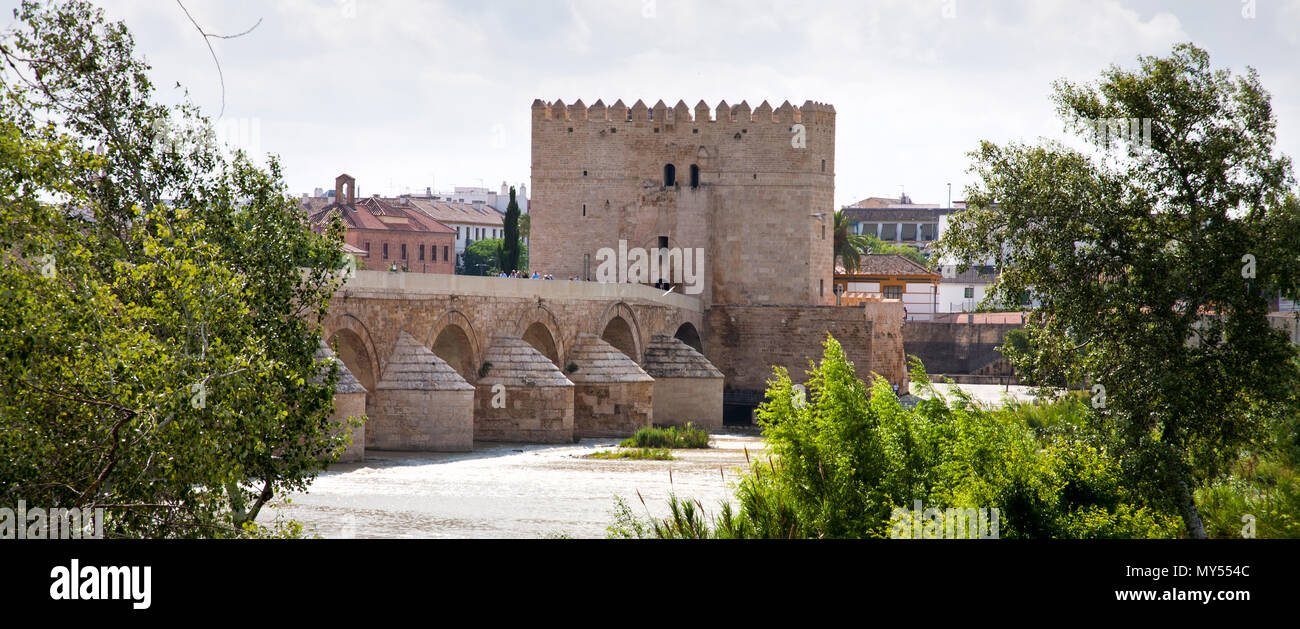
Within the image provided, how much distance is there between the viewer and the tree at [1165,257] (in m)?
13.8

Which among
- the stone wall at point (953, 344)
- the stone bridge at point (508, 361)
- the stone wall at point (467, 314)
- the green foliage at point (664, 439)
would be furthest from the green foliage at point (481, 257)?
the green foliage at point (664, 439)

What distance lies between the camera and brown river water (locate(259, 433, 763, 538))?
53.1ft

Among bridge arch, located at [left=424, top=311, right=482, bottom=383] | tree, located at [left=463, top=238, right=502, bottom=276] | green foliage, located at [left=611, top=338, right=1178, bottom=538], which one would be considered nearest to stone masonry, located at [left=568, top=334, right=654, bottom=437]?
bridge arch, located at [left=424, top=311, right=482, bottom=383]

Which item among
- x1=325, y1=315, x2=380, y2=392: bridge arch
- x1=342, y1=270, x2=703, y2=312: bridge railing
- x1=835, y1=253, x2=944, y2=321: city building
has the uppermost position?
x1=835, y1=253, x2=944, y2=321: city building

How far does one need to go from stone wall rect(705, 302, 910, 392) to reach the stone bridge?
5510 mm

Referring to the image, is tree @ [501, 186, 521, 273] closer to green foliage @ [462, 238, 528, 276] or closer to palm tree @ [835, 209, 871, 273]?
palm tree @ [835, 209, 871, 273]

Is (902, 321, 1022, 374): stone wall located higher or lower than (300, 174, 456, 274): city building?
lower

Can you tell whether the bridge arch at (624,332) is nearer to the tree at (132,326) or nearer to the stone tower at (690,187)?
the stone tower at (690,187)

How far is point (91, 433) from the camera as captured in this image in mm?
7793

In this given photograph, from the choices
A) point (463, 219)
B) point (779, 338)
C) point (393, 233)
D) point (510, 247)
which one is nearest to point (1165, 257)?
point (779, 338)

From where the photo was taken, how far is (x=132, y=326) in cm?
798

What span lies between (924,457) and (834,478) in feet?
3.23
